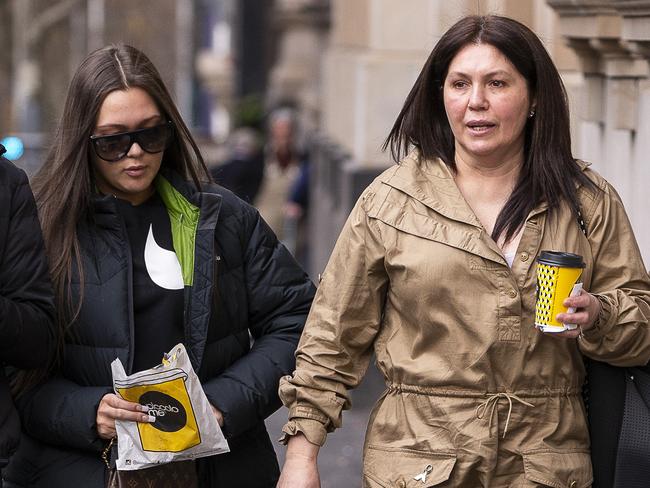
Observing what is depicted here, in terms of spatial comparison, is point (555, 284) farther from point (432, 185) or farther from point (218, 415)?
point (218, 415)

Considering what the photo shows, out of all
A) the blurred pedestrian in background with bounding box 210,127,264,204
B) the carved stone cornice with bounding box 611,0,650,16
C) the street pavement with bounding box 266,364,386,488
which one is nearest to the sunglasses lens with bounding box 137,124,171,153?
the carved stone cornice with bounding box 611,0,650,16

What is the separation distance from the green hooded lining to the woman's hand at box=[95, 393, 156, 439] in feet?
1.29

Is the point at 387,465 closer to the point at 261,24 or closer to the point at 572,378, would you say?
the point at 572,378

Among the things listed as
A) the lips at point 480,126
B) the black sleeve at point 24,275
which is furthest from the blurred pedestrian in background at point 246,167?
the lips at point 480,126

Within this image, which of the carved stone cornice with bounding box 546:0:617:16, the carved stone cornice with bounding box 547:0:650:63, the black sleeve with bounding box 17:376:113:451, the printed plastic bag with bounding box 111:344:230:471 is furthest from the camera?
the carved stone cornice with bounding box 546:0:617:16

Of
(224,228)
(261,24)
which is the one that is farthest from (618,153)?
(261,24)

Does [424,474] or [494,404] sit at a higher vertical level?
[494,404]

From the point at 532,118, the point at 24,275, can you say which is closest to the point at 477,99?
the point at 532,118

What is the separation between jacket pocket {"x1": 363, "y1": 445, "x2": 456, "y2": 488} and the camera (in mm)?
3979

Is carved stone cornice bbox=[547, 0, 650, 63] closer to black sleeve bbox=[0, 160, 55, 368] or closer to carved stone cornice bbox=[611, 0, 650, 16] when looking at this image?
carved stone cornice bbox=[611, 0, 650, 16]

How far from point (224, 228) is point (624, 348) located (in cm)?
127

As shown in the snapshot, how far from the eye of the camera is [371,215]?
13.4ft

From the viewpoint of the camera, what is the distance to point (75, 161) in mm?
4395

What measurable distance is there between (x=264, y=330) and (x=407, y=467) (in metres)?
0.83
